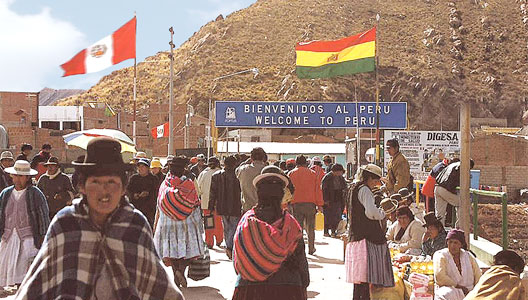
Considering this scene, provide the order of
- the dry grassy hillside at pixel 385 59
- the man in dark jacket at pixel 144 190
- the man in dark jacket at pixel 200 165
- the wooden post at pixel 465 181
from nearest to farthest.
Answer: the wooden post at pixel 465 181
the man in dark jacket at pixel 144 190
the man in dark jacket at pixel 200 165
the dry grassy hillside at pixel 385 59

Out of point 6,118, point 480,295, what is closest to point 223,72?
point 6,118

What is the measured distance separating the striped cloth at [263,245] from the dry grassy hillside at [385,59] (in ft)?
290

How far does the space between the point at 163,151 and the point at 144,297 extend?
61.0 m

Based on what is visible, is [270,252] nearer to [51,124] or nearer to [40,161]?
[40,161]

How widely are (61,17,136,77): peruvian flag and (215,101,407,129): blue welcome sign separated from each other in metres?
6.69

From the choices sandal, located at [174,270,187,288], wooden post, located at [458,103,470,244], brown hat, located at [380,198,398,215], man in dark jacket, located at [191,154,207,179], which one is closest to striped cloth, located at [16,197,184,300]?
wooden post, located at [458,103,470,244]

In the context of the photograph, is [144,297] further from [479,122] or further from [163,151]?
[479,122]

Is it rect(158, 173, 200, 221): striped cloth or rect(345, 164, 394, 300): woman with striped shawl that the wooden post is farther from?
rect(158, 173, 200, 221): striped cloth

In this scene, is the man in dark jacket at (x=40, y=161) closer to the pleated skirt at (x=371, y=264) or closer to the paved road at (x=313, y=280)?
the paved road at (x=313, y=280)

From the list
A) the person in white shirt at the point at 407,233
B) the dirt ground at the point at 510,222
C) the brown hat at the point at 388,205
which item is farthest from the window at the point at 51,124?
the brown hat at the point at 388,205

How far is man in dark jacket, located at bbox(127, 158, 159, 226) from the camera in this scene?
10203 millimetres

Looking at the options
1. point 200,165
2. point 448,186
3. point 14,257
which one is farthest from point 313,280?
point 200,165

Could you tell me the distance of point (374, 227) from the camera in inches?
295

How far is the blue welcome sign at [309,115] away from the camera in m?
29.7
